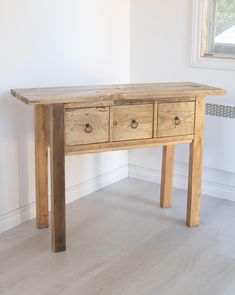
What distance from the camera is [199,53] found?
2.95 meters

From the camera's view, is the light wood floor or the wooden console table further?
the wooden console table

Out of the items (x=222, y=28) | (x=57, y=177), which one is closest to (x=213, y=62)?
(x=222, y=28)

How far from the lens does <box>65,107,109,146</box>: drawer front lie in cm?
217

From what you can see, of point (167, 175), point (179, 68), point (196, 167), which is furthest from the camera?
point (179, 68)

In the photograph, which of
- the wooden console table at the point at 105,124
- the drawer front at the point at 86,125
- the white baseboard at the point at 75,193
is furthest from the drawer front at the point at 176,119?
the white baseboard at the point at 75,193

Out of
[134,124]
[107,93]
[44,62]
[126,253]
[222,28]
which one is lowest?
[126,253]

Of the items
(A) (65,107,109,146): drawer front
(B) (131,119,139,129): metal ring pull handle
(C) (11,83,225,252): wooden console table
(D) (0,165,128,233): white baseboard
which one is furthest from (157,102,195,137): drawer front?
(D) (0,165,128,233): white baseboard

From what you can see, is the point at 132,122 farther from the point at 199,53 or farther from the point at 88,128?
the point at 199,53

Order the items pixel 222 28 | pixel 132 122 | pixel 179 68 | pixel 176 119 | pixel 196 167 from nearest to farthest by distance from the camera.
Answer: pixel 132 122 < pixel 176 119 < pixel 196 167 < pixel 222 28 < pixel 179 68

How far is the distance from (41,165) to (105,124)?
458 mm

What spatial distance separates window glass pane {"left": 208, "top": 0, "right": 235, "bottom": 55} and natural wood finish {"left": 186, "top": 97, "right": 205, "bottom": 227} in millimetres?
649

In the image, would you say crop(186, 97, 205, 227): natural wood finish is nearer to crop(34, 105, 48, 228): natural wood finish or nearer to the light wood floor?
the light wood floor

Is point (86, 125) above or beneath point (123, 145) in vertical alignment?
above

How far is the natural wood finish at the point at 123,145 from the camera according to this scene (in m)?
2.22
